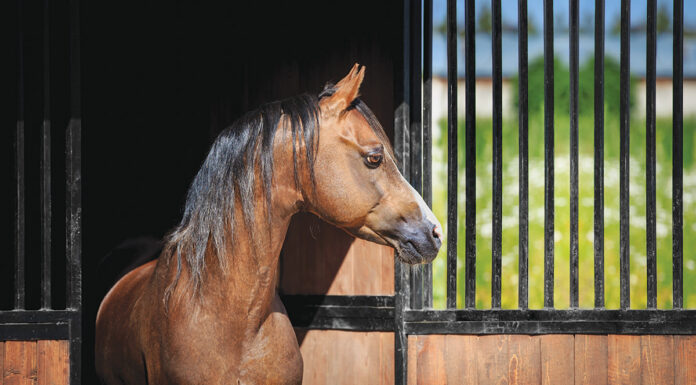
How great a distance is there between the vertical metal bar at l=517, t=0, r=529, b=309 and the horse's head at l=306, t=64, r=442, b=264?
1.03 metres

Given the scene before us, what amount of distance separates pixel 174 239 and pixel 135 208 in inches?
96.8

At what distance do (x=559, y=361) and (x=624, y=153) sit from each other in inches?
43.6

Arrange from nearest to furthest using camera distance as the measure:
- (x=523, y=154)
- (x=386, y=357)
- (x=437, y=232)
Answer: (x=437, y=232) < (x=523, y=154) < (x=386, y=357)

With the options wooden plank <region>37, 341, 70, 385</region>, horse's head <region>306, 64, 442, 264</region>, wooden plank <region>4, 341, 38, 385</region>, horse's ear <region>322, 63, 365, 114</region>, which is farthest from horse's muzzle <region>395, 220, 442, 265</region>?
wooden plank <region>4, 341, 38, 385</region>

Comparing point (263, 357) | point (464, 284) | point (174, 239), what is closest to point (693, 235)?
point (464, 284)

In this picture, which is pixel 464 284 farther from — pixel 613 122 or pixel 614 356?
pixel 613 122

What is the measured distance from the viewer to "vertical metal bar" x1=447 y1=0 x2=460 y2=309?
12.2 feet

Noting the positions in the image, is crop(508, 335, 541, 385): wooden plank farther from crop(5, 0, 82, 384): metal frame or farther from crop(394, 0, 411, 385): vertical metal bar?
crop(5, 0, 82, 384): metal frame

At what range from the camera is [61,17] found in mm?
3607

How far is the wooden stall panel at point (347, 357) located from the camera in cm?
420

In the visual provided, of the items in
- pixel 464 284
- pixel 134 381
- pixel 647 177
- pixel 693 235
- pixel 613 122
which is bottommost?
pixel 134 381

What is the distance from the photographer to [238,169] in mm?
2809

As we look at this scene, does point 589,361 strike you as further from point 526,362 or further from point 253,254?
point 253,254

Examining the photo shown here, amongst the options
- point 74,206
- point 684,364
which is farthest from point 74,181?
point 684,364
